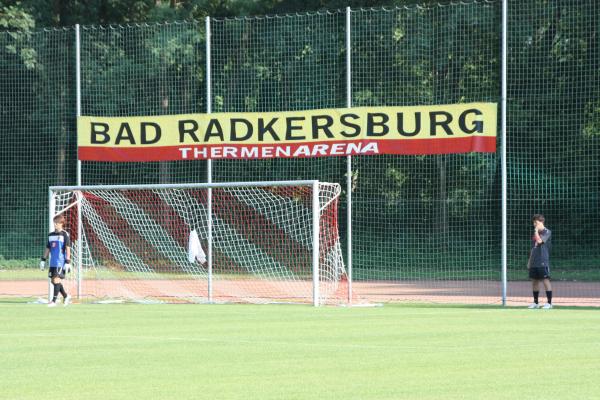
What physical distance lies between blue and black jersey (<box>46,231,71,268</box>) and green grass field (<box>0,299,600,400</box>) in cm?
289

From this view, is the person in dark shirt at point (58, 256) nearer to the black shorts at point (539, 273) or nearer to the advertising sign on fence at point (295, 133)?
the advertising sign on fence at point (295, 133)

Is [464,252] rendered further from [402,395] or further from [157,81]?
[402,395]

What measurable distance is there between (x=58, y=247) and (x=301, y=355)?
1187 centimetres

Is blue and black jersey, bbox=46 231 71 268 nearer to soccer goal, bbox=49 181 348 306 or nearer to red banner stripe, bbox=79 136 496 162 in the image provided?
soccer goal, bbox=49 181 348 306

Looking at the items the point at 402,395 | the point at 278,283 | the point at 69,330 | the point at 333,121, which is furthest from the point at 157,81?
the point at 402,395

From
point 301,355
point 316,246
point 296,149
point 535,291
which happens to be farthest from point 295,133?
point 301,355

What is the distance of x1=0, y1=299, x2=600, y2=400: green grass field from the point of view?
409 inches

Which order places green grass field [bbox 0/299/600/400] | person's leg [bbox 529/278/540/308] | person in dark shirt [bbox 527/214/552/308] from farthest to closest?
1. person in dark shirt [bbox 527/214/552/308]
2. person's leg [bbox 529/278/540/308]
3. green grass field [bbox 0/299/600/400]

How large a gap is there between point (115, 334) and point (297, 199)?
13.9 metres

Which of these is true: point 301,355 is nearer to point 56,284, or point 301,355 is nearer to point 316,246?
point 316,246

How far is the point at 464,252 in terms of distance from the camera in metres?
34.5

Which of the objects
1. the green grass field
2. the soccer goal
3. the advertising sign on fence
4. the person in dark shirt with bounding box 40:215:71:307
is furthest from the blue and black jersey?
the advertising sign on fence

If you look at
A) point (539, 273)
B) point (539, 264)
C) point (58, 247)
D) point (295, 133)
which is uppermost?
point (295, 133)

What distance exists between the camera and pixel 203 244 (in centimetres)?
3281
